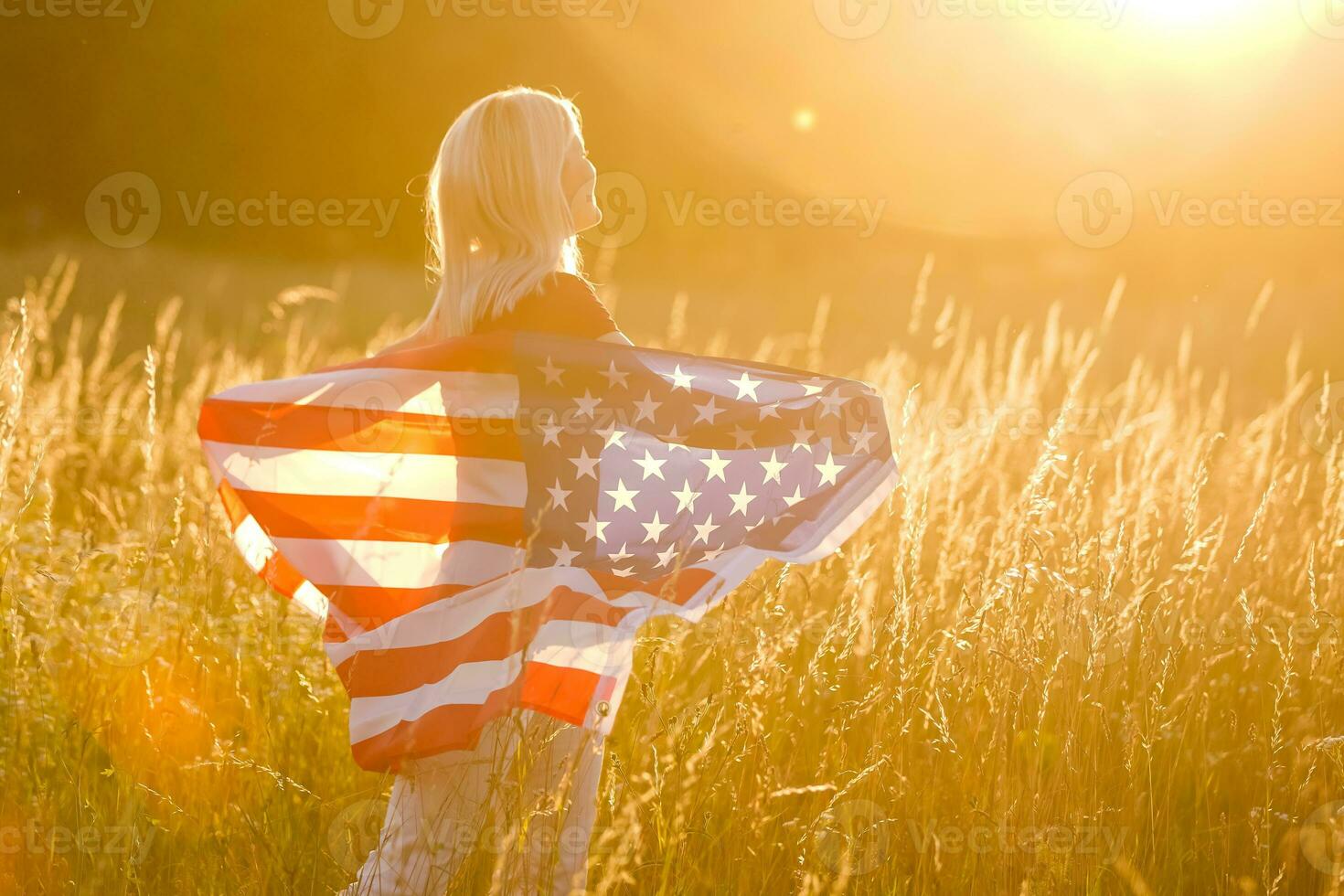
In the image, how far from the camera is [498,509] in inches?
101

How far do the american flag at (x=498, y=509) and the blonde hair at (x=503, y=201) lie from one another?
13cm

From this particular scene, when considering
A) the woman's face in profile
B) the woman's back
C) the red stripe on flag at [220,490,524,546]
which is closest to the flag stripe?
the red stripe on flag at [220,490,524,546]

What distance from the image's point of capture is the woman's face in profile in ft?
8.93

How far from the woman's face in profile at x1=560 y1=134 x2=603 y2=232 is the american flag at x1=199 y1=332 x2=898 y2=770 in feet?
1.25

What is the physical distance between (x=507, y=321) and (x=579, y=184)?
16.5 inches

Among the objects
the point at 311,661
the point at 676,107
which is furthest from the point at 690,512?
the point at 676,107

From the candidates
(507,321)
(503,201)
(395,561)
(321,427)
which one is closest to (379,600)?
(395,561)

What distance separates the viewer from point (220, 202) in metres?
20.3

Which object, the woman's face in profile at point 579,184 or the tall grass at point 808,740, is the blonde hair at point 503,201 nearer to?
the woman's face in profile at point 579,184

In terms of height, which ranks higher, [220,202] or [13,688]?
[220,202]

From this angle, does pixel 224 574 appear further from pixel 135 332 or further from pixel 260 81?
pixel 260 81

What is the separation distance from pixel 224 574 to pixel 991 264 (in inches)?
728

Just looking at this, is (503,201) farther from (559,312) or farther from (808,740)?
(808,740)

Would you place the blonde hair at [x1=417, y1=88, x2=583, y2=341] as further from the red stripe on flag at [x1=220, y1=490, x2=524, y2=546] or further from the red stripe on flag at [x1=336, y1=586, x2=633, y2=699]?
the red stripe on flag at [x1=336, y1=586, x2=633, y2=699]
